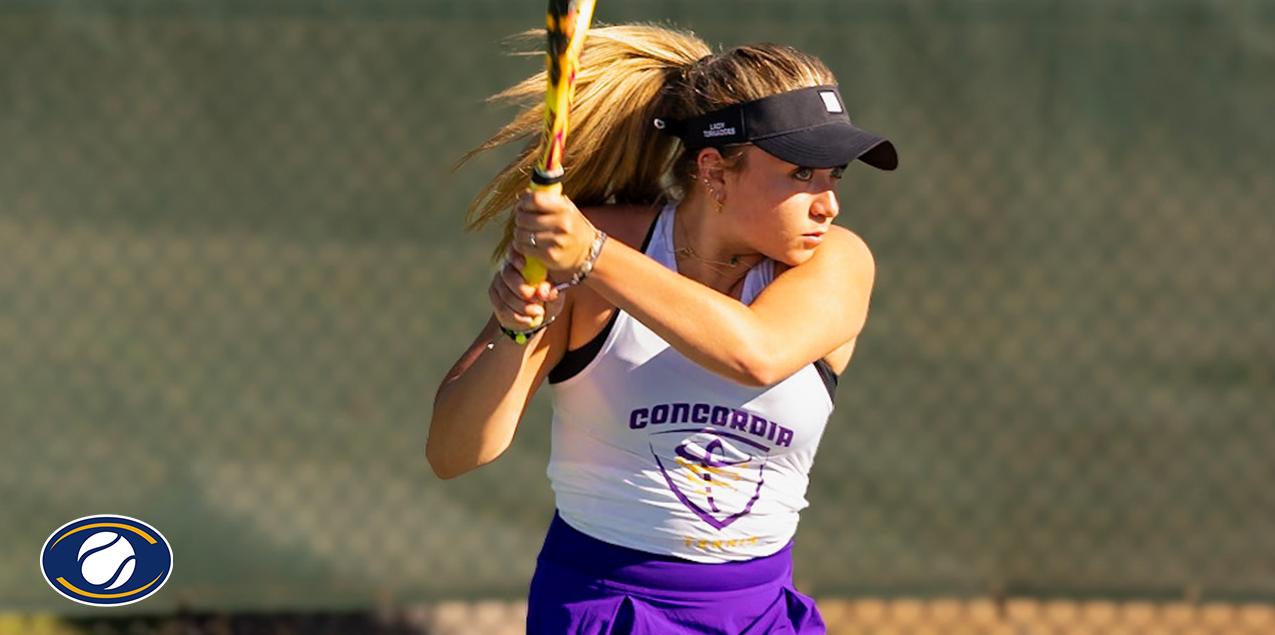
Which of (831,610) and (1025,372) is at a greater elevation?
(1025,372)

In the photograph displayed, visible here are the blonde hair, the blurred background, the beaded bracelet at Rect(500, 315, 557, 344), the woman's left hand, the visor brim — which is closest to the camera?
the woman's left hand

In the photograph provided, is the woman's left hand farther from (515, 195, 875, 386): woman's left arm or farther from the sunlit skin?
the sunlit skin

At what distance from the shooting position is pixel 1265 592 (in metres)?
4.01

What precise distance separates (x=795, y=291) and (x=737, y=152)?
0.24 metres

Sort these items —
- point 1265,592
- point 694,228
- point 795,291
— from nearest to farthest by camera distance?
1. point 795,291
2. point 694,228
3. point 1265,592

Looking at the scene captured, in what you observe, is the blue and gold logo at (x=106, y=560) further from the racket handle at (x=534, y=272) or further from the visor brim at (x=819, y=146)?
the visor brim at (x=819, y=146)

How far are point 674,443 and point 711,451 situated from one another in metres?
0.06

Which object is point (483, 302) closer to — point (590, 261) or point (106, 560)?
point (106, 560)

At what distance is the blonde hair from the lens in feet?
7.70

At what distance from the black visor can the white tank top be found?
0.20m

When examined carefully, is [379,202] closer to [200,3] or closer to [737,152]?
[200,3]

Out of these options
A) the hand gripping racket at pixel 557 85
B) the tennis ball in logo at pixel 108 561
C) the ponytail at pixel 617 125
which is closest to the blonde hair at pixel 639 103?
the ponytail at pixel 617 125

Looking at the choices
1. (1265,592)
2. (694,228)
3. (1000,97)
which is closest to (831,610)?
(1265,592)

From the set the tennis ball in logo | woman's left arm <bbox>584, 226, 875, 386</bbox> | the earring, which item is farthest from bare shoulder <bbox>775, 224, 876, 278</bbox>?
the tennis ball in logo
